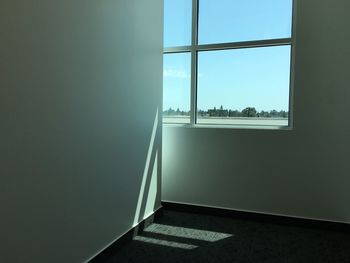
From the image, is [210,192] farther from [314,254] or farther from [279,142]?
[314,254]

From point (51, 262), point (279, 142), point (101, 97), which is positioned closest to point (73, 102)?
point (101, 97)

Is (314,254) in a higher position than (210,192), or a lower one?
lower

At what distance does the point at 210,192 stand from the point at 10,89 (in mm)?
2445

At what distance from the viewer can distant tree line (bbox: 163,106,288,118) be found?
313cm

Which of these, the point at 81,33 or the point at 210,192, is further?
the point at 210,192

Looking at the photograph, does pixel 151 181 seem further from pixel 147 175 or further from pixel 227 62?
pixel 227 62

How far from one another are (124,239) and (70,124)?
1.24 meters

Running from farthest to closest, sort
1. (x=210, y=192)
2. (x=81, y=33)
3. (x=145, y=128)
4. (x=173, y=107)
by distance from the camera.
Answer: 1. (x=173, y=107)
2. (x=210, y=192)
3. (x=145, y=128)
4. (x=81, y=33)

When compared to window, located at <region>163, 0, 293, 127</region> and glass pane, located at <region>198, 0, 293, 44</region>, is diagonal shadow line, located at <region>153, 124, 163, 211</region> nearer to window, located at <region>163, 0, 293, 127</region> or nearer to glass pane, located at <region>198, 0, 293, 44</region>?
window, located at <region>163, 0, 293, 127</region>

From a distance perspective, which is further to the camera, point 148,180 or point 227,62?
point 227,62

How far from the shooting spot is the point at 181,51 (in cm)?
346

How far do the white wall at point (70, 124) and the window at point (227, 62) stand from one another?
686 mm

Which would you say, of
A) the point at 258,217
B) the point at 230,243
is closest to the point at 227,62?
the point at 258,217

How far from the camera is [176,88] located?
11.6ft
